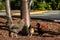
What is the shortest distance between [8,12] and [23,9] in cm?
270

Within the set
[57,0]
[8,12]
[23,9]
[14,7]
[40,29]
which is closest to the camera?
[40,29]

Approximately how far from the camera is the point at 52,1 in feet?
105

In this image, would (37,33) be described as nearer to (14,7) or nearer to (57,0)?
(57,0)

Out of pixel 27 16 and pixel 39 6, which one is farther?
pixel 39 6

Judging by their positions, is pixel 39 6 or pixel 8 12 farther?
pixel 39 6

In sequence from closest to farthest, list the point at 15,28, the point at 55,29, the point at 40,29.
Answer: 1. the point at 15,28
2. the point at 40,29
3. the point at 55,29

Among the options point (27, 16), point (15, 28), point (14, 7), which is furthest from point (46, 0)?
point (15, 28)

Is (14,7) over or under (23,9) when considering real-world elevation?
under

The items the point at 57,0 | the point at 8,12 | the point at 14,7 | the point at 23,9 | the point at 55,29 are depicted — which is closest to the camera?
the point at 23,9

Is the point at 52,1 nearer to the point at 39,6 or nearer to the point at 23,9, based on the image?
the point at 39,6

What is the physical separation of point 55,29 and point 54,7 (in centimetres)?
1864

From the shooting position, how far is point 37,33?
12.9 meters

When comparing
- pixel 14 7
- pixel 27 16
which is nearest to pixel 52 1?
pixel 14 7

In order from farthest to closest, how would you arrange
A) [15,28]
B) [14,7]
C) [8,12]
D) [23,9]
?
1. [14,7]
2. [8,12]
3. [23,9]
4. [15,28]
